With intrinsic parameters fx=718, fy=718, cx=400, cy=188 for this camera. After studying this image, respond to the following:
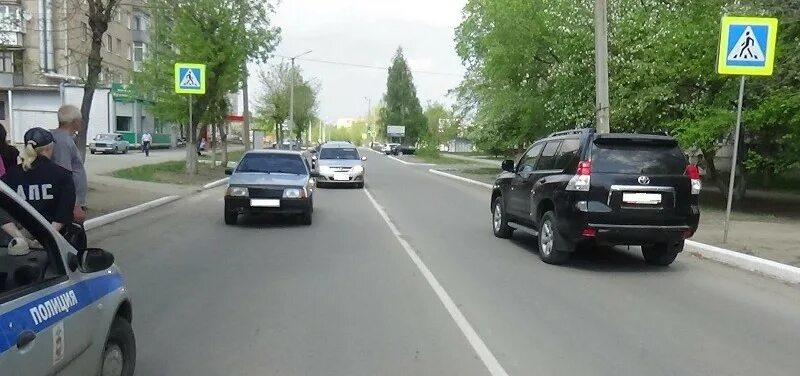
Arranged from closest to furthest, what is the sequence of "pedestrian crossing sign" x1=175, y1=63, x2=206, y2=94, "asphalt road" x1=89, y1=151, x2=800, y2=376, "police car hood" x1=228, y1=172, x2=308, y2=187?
"asphalt road" x1=89, y1=151, x2=800, y2=376 < "police car hood" x1=228, y1=172, x2=308, y2=187 < "pedestrian crossing sign" x1=175, y1=63, x2=206, y2=94

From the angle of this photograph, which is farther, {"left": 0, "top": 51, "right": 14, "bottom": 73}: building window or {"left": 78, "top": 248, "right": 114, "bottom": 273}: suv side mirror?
{"left": 0, "top": 51, "right": 14, "bottom": 73}: building window

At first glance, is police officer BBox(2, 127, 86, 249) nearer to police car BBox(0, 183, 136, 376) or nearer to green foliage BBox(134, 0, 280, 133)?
police car BBox(0, 183, 136, 376)

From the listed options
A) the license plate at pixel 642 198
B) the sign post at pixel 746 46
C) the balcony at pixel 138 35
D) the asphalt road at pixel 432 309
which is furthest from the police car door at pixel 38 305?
the balcony at pixel 138 35

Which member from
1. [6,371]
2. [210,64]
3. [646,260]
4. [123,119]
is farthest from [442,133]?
[6,371]

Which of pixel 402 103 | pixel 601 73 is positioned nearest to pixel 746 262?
pixel 601 73

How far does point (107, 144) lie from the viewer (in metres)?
47.2

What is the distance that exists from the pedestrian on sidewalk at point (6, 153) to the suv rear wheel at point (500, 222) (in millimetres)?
7729

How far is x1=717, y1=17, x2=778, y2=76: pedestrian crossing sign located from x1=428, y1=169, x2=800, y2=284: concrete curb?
2.73m

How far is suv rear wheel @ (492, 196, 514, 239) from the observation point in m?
12.3

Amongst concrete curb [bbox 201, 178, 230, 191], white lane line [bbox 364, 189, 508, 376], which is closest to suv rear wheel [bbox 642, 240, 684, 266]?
white lane line [bbox 364, 189, 508, 376]

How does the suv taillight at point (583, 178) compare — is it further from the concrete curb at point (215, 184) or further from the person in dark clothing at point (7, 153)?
the concrete curb at point (215, 184)

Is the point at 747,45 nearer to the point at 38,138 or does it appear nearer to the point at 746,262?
the point at 746,262

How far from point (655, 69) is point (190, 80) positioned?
1317 cm

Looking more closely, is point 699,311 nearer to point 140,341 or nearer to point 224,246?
point 140,341
